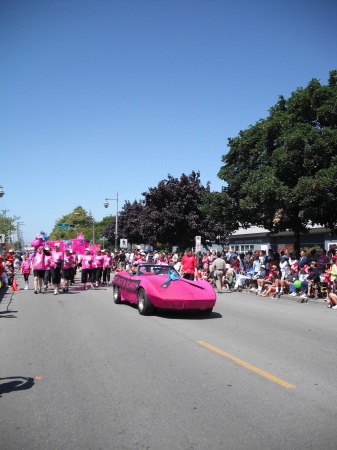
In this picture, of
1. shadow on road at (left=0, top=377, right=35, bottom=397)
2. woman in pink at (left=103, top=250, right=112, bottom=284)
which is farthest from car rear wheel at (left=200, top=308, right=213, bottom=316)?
A: woman in pink at (left=103, top=250, right=112, bottom=284)

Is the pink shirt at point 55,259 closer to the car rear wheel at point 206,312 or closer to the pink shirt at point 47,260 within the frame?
the pink shirt at point 47,260

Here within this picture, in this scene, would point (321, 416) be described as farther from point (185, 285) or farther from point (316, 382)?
point (185, 285)

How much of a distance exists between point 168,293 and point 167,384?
15.1 feet

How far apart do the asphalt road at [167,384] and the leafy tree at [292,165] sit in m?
7.70

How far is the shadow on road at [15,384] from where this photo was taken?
4.83 meters

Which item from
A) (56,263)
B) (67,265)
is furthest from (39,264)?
(67,265)

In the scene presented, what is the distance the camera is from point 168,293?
31.2ft

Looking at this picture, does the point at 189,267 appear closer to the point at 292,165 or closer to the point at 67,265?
the point at 67,265

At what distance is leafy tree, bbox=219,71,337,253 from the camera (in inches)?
632

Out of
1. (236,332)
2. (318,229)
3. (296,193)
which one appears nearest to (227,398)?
(236,332)

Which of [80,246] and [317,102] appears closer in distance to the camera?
[317,102]

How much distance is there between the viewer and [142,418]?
398cm

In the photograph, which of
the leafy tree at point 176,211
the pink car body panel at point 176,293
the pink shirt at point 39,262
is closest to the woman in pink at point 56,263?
the pink shirt at point 39,262

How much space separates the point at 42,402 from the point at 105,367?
4.38 feet
